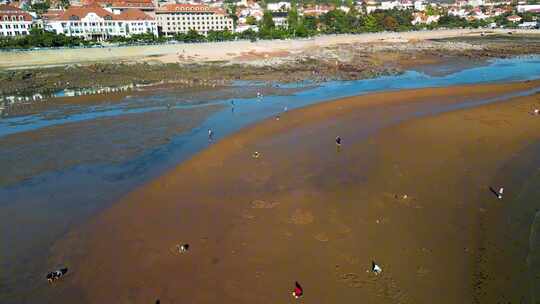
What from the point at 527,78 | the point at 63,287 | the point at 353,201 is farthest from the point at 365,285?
the point at 527,78

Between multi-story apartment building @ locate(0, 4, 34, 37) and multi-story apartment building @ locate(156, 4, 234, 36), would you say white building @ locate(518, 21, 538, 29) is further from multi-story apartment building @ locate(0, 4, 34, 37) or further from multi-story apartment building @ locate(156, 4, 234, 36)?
multi-story apartment building @ locate(0, 4, 34, 37)

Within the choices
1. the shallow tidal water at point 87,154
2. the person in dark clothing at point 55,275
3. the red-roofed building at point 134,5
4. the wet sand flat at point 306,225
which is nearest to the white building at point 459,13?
the red-roofed building at point 134,5

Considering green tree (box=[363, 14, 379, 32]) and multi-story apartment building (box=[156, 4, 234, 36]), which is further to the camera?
green tree (box=[363, 14, 379, 32])

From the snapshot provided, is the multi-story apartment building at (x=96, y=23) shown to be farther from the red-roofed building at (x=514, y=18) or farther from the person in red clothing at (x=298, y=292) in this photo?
the red-roofed building at (x=514, y=18)

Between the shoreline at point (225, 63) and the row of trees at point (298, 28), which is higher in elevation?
the row of trees at point (298, 28)

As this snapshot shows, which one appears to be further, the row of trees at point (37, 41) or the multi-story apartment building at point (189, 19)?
the multi-story apartment building at point (189, 19)

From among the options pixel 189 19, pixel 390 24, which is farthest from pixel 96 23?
pixel 390 24

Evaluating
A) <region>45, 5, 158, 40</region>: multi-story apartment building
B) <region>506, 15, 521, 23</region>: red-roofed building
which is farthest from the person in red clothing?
<region>506, 15, 521, 23</region>: red-roofed building

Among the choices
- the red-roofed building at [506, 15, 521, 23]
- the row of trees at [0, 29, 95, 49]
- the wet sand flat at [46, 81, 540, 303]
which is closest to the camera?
the wet sand flat at [46, 81, 540, 303]
